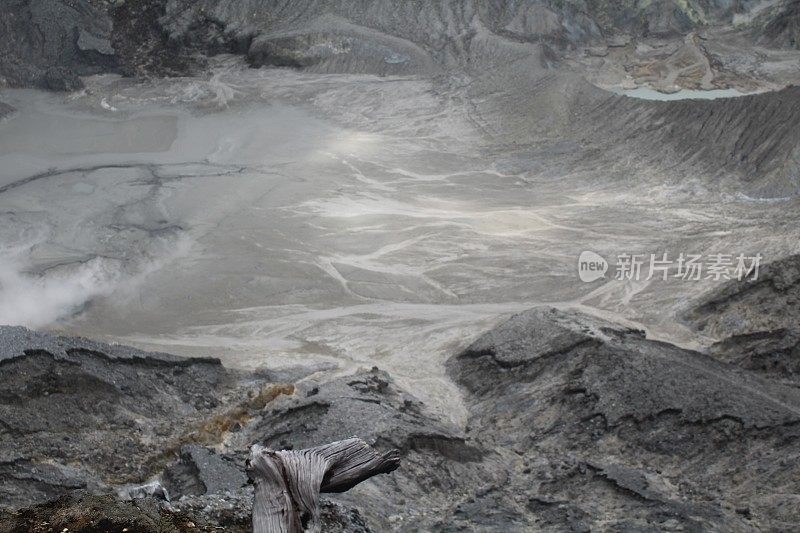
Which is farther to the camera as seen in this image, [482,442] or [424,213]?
[424,213]

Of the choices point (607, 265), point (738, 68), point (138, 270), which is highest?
point (738, 68)

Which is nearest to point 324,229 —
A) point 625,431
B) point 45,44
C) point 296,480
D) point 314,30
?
→ point 625,431

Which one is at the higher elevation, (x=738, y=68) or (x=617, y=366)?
(x=738, y=68)

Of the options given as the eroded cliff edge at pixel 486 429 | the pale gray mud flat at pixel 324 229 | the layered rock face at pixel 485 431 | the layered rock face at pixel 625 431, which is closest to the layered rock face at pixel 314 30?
the pale gray mud flat at pixel 324 229

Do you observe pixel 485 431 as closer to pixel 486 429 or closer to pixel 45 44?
pixel 486 429

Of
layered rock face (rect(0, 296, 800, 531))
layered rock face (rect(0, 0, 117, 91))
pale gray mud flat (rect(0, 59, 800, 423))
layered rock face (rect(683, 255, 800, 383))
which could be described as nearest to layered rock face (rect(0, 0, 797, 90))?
layered rock face (rect(0, 0, 117, 91))

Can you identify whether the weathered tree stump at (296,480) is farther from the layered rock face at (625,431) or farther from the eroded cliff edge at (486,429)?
the layered rock face at (625,431)

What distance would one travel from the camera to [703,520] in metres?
8.62

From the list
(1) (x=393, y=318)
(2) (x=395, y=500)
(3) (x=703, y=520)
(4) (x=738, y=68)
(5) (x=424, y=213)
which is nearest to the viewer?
(3) (x=703, y=520)

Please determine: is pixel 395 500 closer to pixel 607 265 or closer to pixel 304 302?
pixel 304 302

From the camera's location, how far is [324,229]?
817 inches

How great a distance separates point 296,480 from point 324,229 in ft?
50.7

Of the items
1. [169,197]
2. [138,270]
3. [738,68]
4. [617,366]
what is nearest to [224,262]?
[138,270]

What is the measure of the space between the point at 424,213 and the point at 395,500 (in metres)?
12.8
